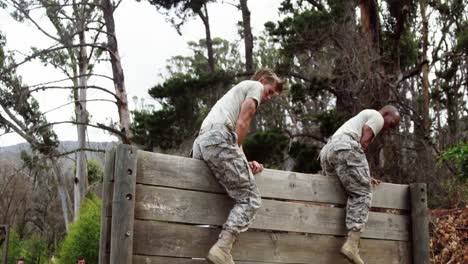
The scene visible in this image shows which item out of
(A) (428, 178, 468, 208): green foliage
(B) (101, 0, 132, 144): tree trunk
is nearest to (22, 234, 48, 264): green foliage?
(B) (101, 0, 132, 144): tree trunk

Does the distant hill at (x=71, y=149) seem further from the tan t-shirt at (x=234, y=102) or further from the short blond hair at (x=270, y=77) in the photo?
the tan t-shirt at (x=234, y=102)

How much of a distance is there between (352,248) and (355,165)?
0.72 m

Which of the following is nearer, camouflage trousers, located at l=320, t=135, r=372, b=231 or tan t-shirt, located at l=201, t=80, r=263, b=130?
tan t-shirt, located at l=201, t=80, r=263, b=130

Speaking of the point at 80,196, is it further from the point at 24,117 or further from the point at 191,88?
the point at 191,88

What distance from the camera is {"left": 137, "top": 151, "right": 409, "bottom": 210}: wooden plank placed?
13.8ft

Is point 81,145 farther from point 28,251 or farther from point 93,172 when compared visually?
point 93,172

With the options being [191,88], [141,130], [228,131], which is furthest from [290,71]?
[228,131]

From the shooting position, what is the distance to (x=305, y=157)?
15719 millimetres

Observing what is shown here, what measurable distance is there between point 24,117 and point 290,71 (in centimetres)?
1210

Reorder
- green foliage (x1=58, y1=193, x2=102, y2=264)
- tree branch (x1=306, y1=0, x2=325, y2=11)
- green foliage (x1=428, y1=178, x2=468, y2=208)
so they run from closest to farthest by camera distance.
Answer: green foliage (x1=428, y1=178, x2=468, y2=208), green foliage (x1=58, y1=193, x2=102, y2=264), tree branch (x1=306, y1=0, x2=325, y2=11)

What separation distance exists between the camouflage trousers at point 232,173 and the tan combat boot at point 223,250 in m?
0.05

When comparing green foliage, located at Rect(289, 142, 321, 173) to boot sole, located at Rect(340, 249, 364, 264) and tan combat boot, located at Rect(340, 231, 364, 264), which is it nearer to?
tan combat boot, located at Rect(340, 231, 364, 264)

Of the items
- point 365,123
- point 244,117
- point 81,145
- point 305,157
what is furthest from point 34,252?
point 244,117

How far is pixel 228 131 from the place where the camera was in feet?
14.4
